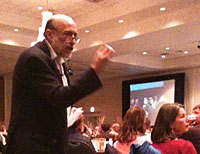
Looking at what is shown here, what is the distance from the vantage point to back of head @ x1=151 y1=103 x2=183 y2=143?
8.33 feet

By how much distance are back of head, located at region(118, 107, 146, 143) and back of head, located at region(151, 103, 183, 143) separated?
797 mm

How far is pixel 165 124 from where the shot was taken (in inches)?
101

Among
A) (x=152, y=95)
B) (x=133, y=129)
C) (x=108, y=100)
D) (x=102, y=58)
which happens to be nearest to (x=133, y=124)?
(x=133, y=129)

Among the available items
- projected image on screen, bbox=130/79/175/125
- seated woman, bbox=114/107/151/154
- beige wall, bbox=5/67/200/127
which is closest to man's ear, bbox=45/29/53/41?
seated woman, bbox=114/107/151/154

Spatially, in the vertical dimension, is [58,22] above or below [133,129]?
above

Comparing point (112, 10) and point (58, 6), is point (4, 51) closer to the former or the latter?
point (58, 6)

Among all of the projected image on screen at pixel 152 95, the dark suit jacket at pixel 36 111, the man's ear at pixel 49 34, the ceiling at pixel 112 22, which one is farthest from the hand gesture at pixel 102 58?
the projected image on screen at pixel 152 95

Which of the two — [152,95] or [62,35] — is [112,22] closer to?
[152,95]

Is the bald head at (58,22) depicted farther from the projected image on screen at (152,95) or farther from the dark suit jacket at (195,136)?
the projected image on screen at (152,95)

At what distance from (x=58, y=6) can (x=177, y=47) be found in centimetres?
382

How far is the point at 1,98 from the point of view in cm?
1280

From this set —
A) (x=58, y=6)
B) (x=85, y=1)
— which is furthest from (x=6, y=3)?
(x=85, y=1)

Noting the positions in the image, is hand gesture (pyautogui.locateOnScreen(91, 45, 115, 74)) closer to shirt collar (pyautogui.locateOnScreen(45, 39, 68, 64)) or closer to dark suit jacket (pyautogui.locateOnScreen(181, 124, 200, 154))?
shirt collar (pyautogui.locateOnScreen(45, 39, 68, 64))

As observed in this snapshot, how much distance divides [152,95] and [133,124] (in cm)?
862
